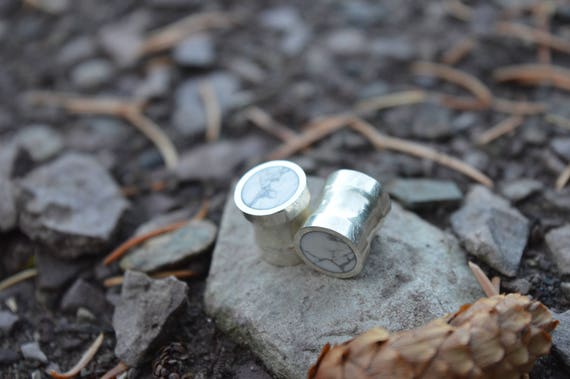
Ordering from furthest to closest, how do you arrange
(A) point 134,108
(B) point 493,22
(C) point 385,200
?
(B) point 493,22, (A) point 134,108, (C) point 385,200

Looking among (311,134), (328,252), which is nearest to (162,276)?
(328,252)

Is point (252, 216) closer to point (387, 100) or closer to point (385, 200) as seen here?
point (385, 200)

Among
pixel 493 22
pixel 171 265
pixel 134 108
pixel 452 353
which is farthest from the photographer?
pixel 493 22

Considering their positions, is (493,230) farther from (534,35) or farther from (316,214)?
(534,35)

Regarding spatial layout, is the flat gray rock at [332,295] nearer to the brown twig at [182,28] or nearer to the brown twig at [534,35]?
the brown twig at [534,35]

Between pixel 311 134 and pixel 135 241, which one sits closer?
pixel 135 241

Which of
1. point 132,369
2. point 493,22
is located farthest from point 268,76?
point 132,369

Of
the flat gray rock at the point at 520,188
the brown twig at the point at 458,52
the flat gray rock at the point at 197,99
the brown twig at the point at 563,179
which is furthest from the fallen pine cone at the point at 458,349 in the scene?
the brown twig at the point at 458,52
